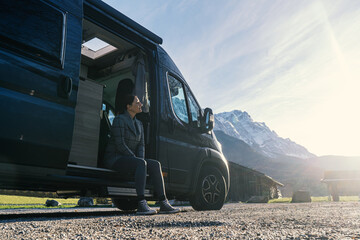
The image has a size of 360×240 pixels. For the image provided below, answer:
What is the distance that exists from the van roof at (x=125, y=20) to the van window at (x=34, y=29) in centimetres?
77

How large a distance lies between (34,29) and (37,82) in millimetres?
531

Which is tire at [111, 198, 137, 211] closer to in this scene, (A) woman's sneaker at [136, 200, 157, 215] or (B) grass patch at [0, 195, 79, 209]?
(A) woman's sneaker at [136, 200, 157, 215]

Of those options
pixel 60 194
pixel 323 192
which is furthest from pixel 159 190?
pixel 323 192

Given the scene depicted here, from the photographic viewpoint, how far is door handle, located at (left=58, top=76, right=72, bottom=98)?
10.7 feet

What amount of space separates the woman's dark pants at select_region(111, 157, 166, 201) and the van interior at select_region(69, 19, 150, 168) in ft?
2.06

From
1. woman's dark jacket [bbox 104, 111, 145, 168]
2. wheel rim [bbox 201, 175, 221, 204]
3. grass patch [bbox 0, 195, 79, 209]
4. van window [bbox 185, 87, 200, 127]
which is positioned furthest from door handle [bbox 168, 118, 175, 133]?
grass patch [bbox 0, 195, 79, 209]

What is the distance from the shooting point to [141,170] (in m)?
4.04

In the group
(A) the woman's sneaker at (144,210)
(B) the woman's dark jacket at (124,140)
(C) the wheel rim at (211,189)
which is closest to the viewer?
(A) the woman's sneaker at (144,210)

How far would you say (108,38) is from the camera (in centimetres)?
535

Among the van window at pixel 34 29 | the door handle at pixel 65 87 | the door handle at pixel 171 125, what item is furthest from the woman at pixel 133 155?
the van window at pixel 34 29

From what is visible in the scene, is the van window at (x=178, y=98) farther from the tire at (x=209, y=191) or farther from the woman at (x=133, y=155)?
the tire at (x=209, y=191)

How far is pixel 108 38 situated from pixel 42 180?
2972mm

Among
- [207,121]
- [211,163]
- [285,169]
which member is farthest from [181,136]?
[285,169]

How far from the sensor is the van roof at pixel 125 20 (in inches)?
161
